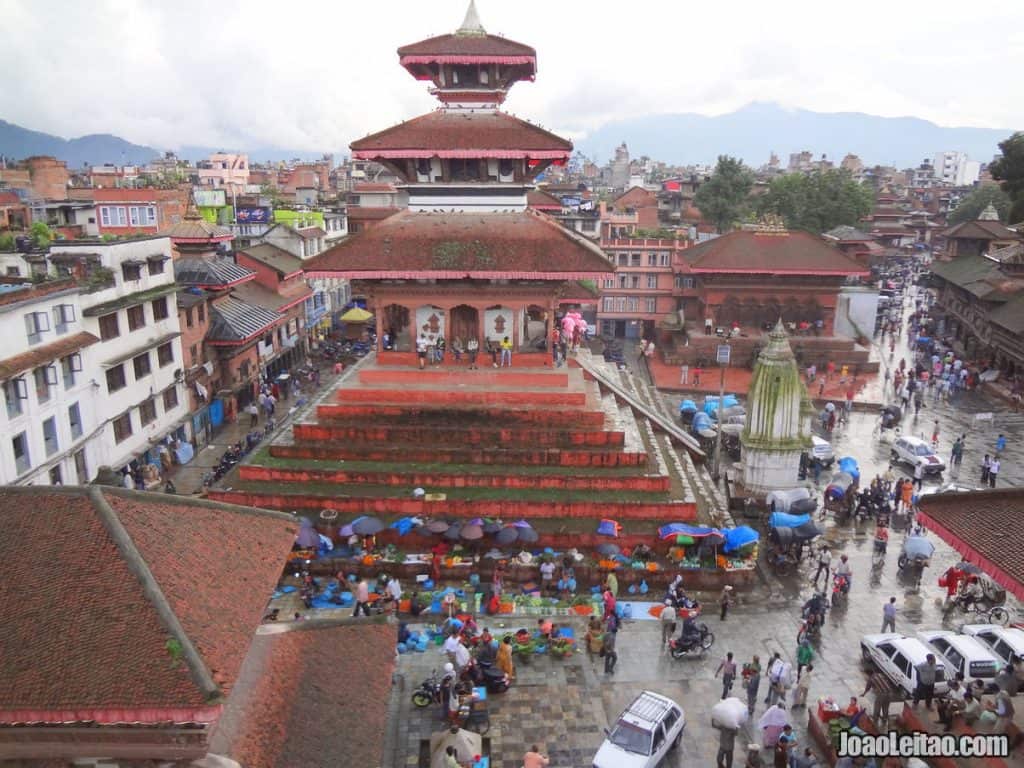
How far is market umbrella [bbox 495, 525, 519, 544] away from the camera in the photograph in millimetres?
19891

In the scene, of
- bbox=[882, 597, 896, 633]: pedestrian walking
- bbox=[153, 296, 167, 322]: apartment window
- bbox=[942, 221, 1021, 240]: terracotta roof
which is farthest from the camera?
bbox=[942, 221, 1021, 240]: terracotta roof

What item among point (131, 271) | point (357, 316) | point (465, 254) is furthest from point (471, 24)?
A: point (357, 316)

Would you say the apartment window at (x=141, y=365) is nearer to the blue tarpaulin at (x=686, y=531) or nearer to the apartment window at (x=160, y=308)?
the apartment window at (x=160, y=308)

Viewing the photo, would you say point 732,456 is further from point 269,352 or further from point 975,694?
point 269,352

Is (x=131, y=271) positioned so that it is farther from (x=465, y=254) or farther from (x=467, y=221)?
(x=465, y=254)

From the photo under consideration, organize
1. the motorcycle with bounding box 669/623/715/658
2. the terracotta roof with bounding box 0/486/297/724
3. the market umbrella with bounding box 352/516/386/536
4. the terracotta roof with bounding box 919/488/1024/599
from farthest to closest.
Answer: the market umbrella with bounding box 352/516/386/536
the motorcycle with bounding box 669/623/715/658
the terracotta roof with bounding box 919/488/1024/599
the terracotta roof with bounding box 0/486/297/724

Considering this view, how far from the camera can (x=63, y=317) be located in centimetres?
2391

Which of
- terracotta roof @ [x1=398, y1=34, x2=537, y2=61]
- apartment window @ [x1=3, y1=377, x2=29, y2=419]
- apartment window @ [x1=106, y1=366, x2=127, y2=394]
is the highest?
terracotta roof @ [x1=398, y1=34, x2=537, y2=61]

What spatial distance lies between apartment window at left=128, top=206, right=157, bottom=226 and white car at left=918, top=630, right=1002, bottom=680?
50.3 meters

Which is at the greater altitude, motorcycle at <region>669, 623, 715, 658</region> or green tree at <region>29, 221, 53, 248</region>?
green tree at <region>29, 221, 53, 248</region>

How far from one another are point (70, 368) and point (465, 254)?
1310cm

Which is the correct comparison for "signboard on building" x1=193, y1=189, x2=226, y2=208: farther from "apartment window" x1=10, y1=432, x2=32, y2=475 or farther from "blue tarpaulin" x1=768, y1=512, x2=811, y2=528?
"blue tarpaulin" x1=768, y1=512, x2=811, y2=528

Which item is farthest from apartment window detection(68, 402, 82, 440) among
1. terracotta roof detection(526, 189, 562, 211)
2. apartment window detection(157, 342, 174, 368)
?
terracotta roof detection(526, 189, 562, 211)

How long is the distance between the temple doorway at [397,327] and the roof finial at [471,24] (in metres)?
9.76
